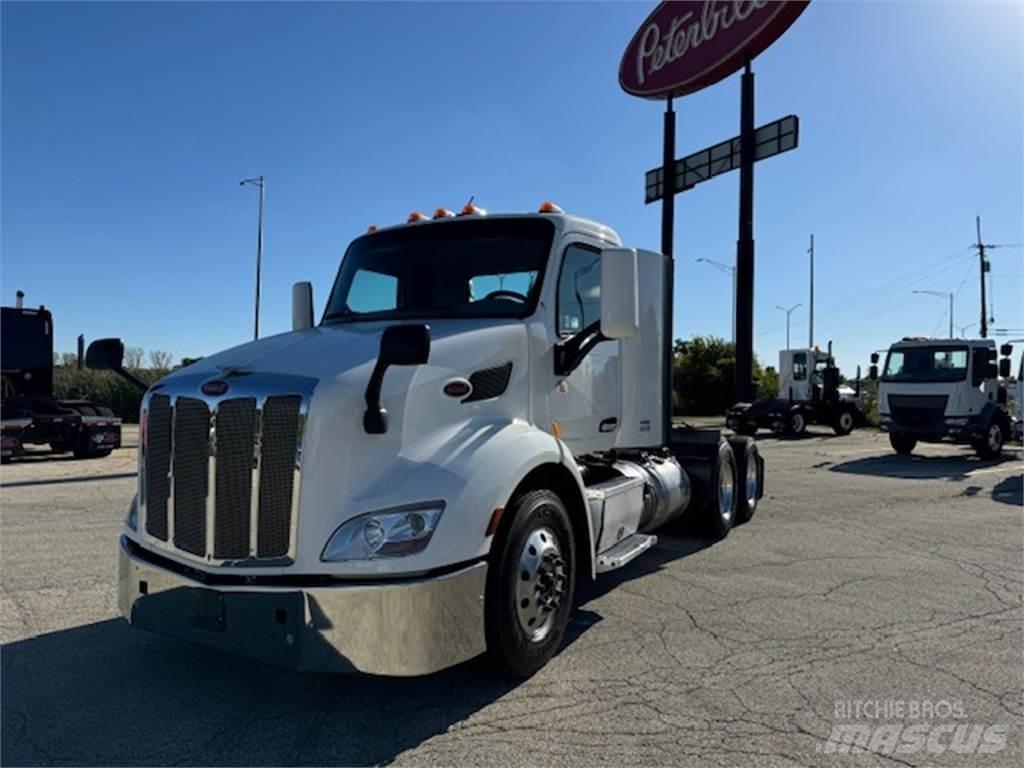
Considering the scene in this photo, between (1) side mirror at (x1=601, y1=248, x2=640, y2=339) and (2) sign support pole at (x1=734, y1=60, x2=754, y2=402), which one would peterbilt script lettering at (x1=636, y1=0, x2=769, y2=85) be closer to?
(2) sign support pole at (x1=734, y1=60, x2=754, y2=402)

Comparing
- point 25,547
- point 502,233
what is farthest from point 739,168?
point 25,547

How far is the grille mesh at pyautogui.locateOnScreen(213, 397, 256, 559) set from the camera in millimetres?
3406

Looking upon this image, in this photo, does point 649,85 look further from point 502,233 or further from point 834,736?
point 834,736

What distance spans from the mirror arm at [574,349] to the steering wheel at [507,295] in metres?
0.36

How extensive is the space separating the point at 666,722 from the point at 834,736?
73cm

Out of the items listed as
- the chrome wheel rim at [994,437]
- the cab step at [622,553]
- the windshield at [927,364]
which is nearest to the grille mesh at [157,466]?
the cab step at [622,553]

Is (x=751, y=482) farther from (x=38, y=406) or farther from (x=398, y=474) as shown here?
(x=38, y=406)

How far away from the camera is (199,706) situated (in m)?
3.61

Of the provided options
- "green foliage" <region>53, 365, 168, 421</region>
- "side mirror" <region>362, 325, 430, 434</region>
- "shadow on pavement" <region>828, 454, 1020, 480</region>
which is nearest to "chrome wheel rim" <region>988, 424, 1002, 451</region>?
"shadow on pavement" <region>828, 454, 1020, 480</region>

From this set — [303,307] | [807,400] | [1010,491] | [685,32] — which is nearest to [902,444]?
[1010,491]

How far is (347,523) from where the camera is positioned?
3.35m

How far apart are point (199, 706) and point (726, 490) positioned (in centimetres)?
566

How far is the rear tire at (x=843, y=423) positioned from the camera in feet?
83.8

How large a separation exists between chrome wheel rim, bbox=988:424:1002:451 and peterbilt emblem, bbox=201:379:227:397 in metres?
17.6
